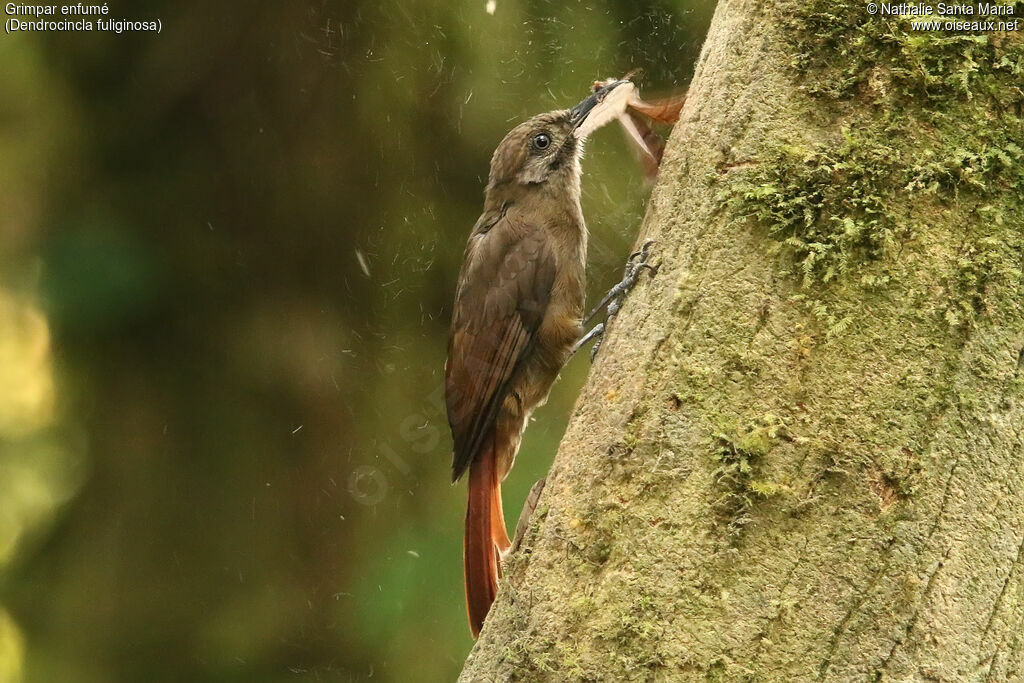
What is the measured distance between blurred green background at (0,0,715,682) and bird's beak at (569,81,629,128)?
197mm

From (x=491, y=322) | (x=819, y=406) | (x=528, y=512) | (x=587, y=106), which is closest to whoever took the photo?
(x=819, y=406)

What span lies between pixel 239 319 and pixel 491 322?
0.83m

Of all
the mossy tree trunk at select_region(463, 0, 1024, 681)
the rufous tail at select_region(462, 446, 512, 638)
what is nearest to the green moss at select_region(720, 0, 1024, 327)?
the mossy tree trunk at select_region(463, 0, 1024, 681)

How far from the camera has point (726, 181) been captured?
1801 mm

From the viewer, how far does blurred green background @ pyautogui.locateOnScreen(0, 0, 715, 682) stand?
3.16 metres

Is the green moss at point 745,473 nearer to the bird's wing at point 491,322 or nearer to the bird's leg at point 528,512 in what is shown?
the bird's leg at point 528,512

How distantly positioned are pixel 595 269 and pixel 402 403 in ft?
2.96

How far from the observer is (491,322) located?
127 inches

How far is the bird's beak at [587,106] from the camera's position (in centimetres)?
316

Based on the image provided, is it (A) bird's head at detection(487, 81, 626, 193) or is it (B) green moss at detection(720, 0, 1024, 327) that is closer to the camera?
(B) green moss at detection(720, 0, 1024, 327)

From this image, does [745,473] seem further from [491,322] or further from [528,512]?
[491,322]

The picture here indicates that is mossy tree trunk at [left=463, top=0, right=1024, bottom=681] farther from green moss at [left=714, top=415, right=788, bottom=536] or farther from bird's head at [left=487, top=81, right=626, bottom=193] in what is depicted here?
bird's head at [left=487, top=81, right=626, bottom=193]

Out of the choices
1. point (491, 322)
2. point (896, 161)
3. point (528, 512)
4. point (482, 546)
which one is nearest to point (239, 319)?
point (491, 322)

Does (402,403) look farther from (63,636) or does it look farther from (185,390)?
(63,636)
